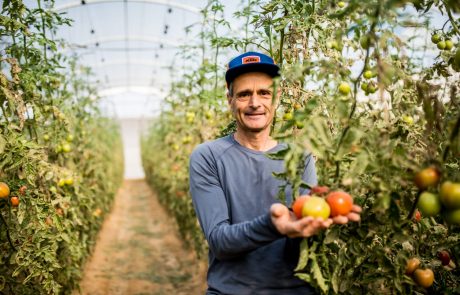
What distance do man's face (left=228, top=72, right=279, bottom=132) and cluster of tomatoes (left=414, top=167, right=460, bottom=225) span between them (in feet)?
2.16

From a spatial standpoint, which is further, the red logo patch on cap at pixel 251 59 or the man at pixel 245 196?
the red logo patch on cap at pixel 251 59

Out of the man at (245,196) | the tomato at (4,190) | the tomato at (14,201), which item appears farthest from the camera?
the tomato at (14,201)

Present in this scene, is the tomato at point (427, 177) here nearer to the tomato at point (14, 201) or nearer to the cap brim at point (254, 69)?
the cap brim at point (254, 69)

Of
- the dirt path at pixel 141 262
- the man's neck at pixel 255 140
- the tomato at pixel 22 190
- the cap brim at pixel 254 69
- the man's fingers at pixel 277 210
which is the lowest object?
the dirt path at pixel 141 262

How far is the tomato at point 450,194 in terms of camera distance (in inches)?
45.3

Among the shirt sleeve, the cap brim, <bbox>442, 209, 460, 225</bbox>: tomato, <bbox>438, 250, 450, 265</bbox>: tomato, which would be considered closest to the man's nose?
the cap brim

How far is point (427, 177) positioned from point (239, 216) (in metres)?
0.69

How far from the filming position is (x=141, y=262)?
5.58 meters

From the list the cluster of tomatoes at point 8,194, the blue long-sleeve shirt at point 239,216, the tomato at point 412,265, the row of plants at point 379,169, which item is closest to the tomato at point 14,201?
the cluster of tomatoes at point 8,194

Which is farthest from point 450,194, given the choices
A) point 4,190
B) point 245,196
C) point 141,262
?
point 141,262

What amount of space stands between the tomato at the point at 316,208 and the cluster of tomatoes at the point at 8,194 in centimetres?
162

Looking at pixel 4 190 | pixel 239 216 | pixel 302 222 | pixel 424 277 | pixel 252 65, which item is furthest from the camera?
pixel 4 190

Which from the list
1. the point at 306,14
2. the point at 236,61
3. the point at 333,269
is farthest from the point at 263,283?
the point at 306,14

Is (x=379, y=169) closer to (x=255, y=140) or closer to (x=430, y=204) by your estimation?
(x=430, y=204)
